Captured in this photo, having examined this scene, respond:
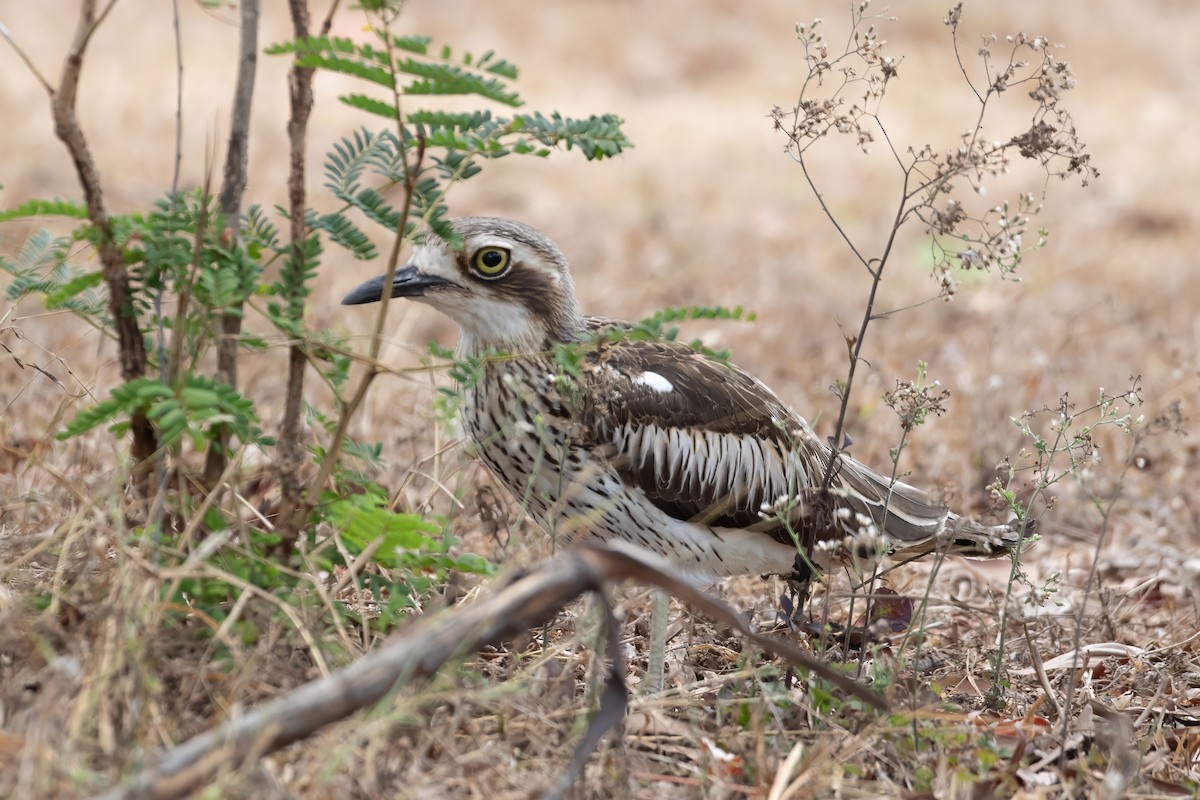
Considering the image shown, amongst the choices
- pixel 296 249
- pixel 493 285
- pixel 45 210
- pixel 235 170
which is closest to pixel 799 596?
pixel 493 285

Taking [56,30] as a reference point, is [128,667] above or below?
below

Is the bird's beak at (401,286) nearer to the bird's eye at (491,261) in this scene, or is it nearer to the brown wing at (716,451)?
the bird's eye at (491,261)

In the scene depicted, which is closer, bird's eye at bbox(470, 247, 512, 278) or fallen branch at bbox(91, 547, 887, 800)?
fallen branch at bbox(91, 547, 887, 800)

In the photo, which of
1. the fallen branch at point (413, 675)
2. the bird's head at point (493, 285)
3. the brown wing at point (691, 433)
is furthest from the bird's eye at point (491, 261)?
the fallen branch at point (413, 675)

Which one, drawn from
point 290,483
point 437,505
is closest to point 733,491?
point 437,505

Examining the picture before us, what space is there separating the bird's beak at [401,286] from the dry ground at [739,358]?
611mm

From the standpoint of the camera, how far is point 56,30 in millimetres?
11039

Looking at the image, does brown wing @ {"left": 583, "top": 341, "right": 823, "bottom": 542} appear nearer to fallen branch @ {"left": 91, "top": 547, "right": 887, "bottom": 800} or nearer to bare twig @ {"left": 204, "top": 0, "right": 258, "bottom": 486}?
bare twig @ {"left": 204, "top": 0, "right": 258, "bottom": 486}

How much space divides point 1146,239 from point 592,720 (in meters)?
7.88

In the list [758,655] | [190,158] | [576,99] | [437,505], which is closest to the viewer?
[758,655]

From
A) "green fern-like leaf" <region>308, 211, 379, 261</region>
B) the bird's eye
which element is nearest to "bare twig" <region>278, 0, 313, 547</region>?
"green fern-like leaf" <region>308, 211, 379, 261</region>

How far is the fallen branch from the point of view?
1943mm

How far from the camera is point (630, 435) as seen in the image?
357 centimetres

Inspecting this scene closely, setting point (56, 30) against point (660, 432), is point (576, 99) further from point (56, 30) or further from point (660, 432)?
point (660, 432)
